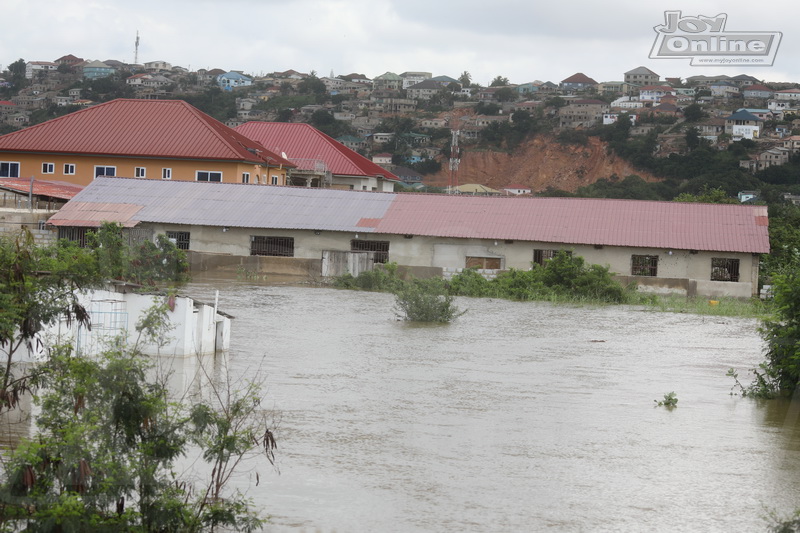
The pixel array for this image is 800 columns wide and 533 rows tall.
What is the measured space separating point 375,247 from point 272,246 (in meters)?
3.56

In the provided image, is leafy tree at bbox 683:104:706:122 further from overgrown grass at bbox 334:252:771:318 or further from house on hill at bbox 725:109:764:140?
overgrown grass at bbox 334:252:771:318

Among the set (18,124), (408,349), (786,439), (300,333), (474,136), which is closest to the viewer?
(786,439)

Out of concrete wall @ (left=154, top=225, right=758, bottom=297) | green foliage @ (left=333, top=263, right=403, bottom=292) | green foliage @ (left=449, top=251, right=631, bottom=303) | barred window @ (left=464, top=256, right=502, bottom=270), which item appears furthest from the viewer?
barred window @ (left=464, top=256, right=502, bottom=270)

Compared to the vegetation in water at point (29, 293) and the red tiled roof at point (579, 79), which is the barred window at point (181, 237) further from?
the red tiled roof at point (579, 79)

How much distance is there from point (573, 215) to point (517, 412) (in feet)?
76.1

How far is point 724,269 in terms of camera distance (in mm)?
34125

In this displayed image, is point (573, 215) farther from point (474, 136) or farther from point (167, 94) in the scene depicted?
point (167, 94)

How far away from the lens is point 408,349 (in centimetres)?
1958

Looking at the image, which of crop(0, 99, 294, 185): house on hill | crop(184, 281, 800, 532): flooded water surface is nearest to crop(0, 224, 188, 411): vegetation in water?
crop(184, 281, 800, 532): flooded water surface

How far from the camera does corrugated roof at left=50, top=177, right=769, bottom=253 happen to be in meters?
34.8

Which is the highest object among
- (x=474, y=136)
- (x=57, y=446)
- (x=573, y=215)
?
(x=474, y=136)

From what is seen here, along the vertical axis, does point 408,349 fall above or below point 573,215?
below

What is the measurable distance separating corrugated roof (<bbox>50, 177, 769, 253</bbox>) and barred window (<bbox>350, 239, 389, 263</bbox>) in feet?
1.89

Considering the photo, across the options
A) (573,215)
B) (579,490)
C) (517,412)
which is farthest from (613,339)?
(573,215)
